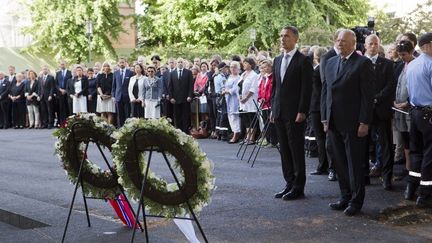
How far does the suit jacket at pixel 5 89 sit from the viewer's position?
1056 inches

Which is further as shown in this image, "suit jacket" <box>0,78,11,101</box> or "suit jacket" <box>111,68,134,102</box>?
"suit jacket" <box>0,78,11,101</box>

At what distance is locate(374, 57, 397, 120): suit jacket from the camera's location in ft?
32.3

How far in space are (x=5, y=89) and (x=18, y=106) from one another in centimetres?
93

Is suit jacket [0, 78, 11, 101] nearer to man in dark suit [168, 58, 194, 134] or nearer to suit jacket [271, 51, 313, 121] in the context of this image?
man in dark suit [168, 58, 194, 134]

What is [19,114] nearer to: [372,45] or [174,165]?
[372,45]

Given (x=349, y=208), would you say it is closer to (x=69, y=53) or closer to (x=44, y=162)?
(x=44, y=162)

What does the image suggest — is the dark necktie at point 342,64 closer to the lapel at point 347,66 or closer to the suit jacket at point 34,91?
the lapel at point 347,66

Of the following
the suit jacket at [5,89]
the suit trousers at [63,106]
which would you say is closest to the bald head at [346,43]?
the suit trousers at [63,106]

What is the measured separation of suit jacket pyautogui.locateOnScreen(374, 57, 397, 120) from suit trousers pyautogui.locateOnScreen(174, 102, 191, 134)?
971cm

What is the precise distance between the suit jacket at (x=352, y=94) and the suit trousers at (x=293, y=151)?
848 millimetres

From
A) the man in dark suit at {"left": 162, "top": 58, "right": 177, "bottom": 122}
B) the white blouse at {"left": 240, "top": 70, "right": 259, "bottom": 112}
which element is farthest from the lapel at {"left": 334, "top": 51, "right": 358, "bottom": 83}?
the man in dark suit at {"left": 162, "top": 58, "right": 177, "bottom": 122}

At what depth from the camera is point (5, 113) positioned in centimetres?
2719

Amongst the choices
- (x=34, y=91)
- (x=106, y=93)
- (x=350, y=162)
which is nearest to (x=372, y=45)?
(x=350, y=162)

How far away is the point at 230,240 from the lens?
6.80 meters
